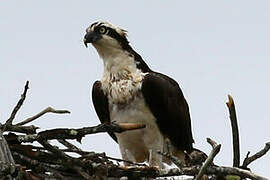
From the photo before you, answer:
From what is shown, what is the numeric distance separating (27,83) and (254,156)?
167 centimetres

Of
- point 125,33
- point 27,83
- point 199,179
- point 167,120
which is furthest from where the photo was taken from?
point 125,33

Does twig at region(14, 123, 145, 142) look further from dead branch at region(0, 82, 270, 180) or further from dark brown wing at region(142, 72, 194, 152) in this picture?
dark brown wing at region(142, 72, 194, 152)

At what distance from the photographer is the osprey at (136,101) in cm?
808

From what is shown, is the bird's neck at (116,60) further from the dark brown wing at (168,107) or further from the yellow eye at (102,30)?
the dark brown wing at (168,107)

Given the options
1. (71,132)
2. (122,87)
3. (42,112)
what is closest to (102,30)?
(122,87)

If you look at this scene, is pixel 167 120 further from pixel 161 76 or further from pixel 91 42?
pixel 91 42

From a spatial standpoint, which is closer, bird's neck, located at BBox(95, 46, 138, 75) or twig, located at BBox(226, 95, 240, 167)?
twig, located at BBox(226, 95, 240, 167)

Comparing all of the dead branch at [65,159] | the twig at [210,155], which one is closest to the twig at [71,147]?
the dead branch at [65,159]

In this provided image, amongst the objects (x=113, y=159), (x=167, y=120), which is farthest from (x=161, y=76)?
(x=113, y=159)

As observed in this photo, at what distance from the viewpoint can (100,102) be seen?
8.34 metres

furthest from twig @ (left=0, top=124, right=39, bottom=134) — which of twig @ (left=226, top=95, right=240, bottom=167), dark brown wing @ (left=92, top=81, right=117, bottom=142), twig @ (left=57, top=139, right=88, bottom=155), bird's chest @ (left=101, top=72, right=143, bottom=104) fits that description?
dark brown wing @ (left=92, top=81, right=117, bottom=142)

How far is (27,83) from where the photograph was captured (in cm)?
541

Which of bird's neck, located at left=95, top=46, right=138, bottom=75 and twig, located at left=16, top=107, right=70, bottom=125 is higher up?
bird's neck, located at left=95, top=46, right=138, bottom=75

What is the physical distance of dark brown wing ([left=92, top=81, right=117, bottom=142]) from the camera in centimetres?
829
